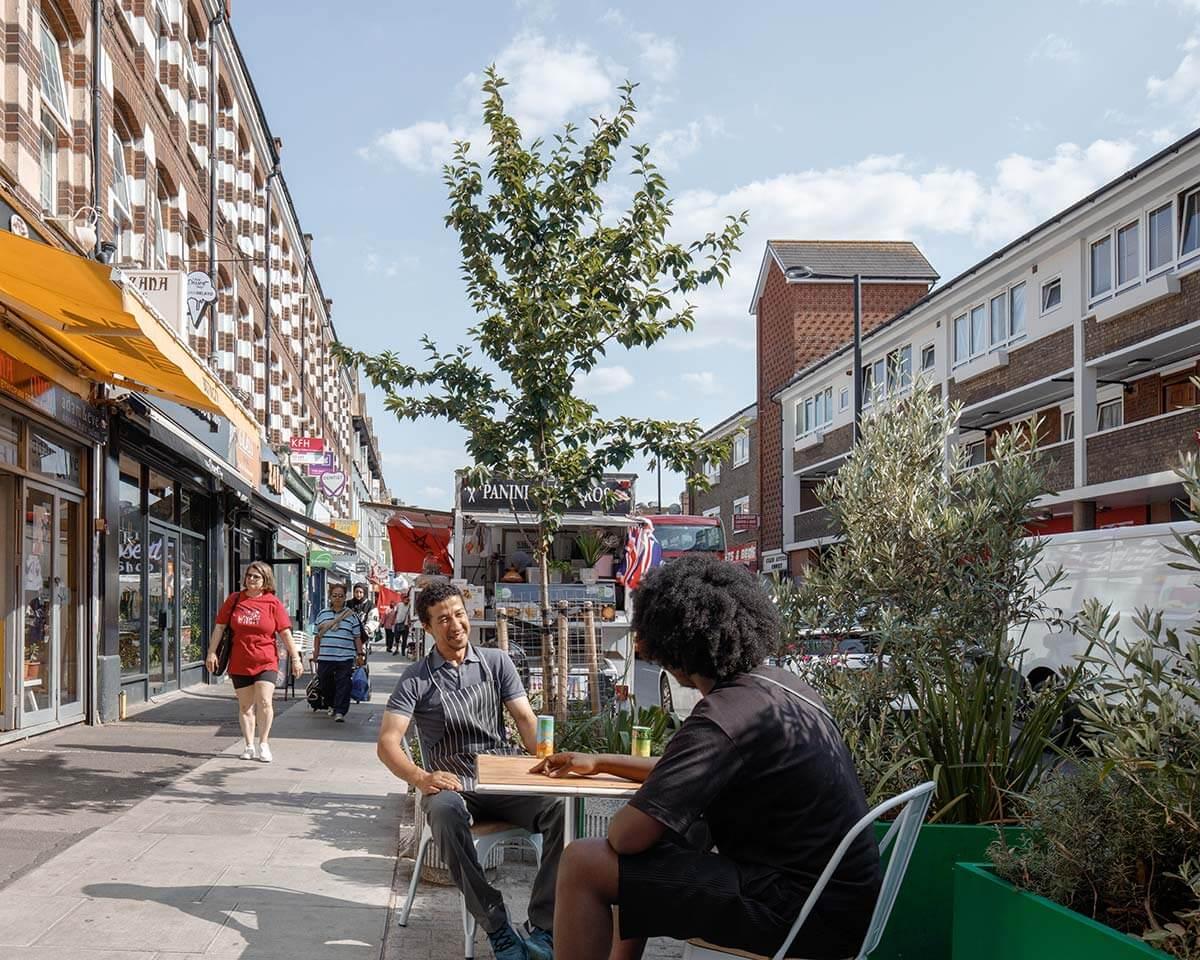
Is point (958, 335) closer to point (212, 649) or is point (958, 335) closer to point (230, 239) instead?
point (230, 239)

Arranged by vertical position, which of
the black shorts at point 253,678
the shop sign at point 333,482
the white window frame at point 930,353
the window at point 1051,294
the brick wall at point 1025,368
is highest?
the window at point 1051,294

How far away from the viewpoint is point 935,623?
5121 mm

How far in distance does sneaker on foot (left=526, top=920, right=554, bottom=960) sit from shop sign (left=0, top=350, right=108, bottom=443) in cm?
689

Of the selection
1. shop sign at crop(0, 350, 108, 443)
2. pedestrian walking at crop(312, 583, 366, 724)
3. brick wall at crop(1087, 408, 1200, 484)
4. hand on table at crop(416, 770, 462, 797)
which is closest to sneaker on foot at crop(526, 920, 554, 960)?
hand on table at crop(416, 770, 462, 797)

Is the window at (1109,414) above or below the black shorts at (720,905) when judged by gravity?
above

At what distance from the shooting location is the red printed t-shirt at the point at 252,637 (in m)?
10.1

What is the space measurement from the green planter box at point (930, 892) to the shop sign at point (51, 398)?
26.1ft

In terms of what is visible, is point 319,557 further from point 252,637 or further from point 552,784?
point 552,784

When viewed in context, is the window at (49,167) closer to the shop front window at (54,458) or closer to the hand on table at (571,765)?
the shop front window at (54,458)

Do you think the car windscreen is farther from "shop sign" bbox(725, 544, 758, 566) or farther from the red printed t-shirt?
"shop sign" bbox(725, 544, 758, 566)

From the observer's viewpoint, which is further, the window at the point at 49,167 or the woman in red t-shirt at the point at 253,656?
the window at the point at 49,167

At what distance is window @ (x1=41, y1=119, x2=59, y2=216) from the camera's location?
12.3 m

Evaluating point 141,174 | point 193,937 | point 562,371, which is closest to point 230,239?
point 141,174

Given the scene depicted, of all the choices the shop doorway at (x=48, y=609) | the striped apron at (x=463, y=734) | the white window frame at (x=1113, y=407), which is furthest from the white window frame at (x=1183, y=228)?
the striped apron at (x=463, y=734)
